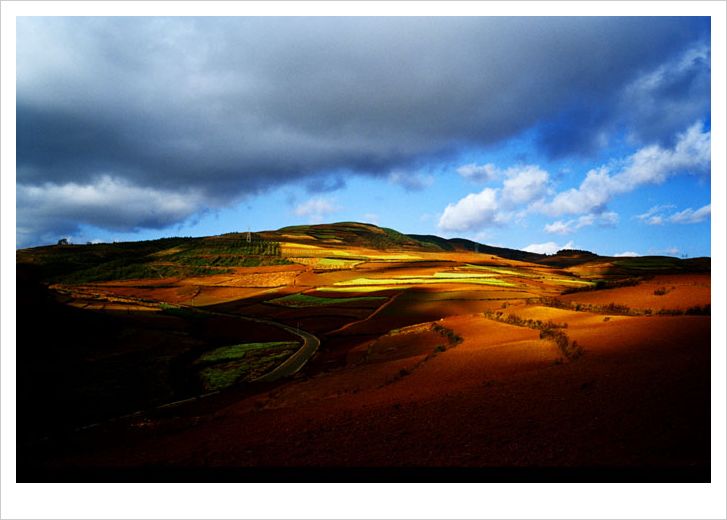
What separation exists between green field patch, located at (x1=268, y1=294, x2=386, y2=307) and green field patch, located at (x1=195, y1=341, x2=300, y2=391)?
20.4 m

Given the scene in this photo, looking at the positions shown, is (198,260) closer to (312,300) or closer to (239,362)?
(312,300)

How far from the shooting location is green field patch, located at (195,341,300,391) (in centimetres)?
2553

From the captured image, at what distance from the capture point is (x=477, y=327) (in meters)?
25.3

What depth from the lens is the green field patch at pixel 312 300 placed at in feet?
182

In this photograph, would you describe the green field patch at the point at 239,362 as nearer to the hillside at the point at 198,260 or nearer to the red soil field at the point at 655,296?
the red soil field at the point at 655,296

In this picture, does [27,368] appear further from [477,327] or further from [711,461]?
[711,461]

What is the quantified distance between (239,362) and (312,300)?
29.8 m

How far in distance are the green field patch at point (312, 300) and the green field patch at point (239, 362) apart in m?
20.4

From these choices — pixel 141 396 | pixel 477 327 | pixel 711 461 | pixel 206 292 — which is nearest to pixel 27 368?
pixel 141 396

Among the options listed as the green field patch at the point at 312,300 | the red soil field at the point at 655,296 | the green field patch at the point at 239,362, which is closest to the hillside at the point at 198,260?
the green field patch at the point at 312,300

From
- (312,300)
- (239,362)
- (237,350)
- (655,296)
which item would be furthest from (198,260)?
(655,296)

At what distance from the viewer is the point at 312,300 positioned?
5938 centimetres

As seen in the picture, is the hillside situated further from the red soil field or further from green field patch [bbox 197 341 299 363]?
the red soil field

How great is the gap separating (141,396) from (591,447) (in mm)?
23675
